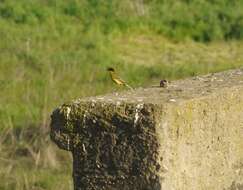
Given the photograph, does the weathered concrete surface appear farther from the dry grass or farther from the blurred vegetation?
the dry grass

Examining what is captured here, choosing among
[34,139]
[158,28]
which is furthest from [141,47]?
[34,139]

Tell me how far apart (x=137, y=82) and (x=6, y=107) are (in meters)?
2.08

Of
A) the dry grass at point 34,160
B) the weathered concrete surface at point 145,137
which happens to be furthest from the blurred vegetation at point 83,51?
the weathered concrete surface at point 145,137

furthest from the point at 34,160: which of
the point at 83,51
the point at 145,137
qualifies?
the point at 83,51

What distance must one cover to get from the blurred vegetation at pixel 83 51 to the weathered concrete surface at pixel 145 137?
2676 mm

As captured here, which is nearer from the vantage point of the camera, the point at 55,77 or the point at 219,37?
the point at 55,77

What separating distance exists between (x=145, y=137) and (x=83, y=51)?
8140mm

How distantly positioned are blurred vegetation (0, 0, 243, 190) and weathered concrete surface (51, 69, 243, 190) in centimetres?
268

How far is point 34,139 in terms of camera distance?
20.2ft

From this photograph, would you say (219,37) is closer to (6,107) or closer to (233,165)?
(6,107)

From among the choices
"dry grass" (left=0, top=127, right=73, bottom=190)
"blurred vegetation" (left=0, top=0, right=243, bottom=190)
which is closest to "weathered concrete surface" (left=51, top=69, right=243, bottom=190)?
"blurred vegetation" (left=0, top=0, right=243, bottom=190)

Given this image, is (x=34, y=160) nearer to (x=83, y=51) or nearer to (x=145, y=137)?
(x=145, y=137)

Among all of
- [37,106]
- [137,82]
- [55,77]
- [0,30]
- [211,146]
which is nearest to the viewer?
[211,146]

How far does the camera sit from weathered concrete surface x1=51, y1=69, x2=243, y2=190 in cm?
251
